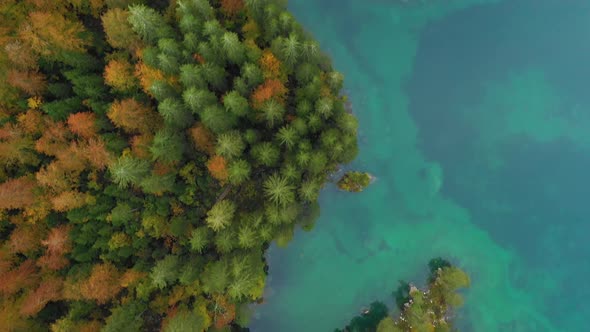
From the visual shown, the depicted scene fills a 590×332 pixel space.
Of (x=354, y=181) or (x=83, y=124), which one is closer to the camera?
(x=83, y=124)

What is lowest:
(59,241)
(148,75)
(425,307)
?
(425,307)

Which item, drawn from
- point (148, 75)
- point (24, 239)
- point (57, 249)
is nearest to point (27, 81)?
point (148, 75)

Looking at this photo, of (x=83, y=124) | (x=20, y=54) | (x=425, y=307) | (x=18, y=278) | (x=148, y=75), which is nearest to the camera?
(x=148, y=75)

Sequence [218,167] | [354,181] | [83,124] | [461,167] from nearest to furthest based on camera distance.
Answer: [218,167]
[83,124]
[354,181]
[461,167]

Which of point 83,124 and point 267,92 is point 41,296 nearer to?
point 83,124

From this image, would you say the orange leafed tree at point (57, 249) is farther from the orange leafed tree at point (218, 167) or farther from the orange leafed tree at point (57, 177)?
the orange leafed tree at point (218, 167)

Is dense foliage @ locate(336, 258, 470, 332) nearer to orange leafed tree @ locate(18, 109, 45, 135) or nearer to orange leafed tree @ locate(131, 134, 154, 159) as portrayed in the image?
orange leafed tree @ locate(131, 134, 154, 159)

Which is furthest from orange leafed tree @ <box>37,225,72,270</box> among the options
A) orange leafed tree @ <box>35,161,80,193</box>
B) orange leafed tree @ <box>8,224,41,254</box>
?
orange leafed tree @ <box>35,161,80,193</box>
